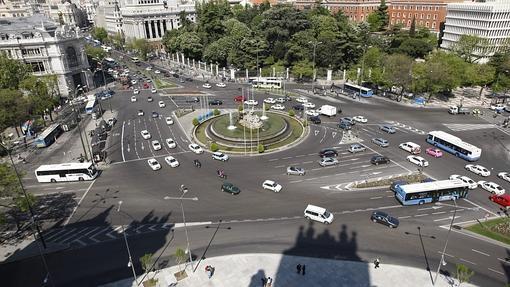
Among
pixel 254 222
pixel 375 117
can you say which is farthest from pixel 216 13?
pixel 254 222

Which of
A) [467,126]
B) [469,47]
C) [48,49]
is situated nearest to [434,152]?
[467,126]

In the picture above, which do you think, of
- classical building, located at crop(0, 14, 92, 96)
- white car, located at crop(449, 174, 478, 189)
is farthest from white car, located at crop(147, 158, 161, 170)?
classical building, located at crop(0, 14, 92, 96)

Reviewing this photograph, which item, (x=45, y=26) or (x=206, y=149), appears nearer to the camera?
(x=206, y=149)

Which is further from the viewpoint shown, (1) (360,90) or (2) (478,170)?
(1) (360,90)

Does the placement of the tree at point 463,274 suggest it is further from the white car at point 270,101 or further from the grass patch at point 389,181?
the white car at point 270,101

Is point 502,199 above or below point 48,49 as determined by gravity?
below

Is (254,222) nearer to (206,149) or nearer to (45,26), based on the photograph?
(206,149)

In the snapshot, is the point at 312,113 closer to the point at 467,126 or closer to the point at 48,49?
the point at 467,126
